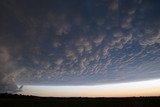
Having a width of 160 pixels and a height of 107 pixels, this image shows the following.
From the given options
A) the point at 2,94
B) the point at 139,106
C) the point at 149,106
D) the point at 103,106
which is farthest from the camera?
the point at 2,94

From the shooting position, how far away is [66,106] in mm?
48781

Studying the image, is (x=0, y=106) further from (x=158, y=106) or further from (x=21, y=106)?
(x=158, y=106)

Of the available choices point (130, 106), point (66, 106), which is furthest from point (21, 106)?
point (130, 106)

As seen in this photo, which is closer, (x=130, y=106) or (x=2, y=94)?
(x=130, y=106)

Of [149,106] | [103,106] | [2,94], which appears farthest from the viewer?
[2,94]

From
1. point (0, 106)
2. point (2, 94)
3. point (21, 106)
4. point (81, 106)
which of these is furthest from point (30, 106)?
point (2, 94)

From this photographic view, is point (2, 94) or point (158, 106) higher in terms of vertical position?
point (2, 94)

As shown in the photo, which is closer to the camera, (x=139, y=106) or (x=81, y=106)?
(x=139, y=106)

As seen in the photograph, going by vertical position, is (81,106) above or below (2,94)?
below

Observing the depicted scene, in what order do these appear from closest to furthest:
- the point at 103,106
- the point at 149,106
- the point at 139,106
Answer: the point at 139,106 < the point at 149,106 < the point at 103,106

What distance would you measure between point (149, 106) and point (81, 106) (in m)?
14.4

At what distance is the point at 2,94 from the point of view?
428ft

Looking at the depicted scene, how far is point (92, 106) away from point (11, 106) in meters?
17.6

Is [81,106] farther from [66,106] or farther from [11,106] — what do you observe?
[11,106]
